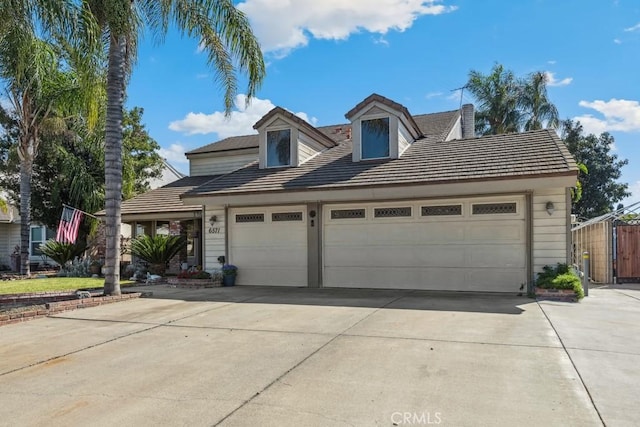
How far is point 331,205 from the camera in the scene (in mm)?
12266

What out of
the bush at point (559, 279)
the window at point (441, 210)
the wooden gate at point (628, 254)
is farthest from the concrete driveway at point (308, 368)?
the wooden gate at point (628, 254)

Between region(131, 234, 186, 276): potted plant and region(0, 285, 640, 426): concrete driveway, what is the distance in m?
6.74

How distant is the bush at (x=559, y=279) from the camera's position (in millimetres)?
9422

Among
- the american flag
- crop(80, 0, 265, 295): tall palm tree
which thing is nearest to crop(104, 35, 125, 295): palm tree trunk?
crop(80, 0, 265, 295): tall palm tree

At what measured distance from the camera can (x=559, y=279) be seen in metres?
9.58

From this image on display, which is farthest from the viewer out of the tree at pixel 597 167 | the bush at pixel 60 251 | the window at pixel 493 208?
the tree at pixel 597 167

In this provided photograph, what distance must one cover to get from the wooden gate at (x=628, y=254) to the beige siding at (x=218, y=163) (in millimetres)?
13113

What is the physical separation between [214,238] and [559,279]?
→ 30.2 feet

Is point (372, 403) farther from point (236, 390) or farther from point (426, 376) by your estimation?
point (236, 390)

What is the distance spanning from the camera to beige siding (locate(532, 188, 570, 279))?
33.0 feet

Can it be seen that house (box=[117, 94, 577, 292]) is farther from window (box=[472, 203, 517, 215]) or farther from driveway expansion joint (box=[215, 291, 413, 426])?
driveway expansion joint (box=[215, 291, 413, 426])

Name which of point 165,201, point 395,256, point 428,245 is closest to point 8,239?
point 165,201

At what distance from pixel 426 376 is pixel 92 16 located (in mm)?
9086

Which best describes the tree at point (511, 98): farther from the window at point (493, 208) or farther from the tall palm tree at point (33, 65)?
the tall palm tree at point (33, 65)
